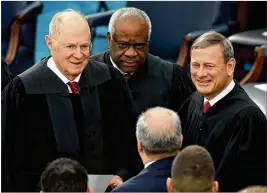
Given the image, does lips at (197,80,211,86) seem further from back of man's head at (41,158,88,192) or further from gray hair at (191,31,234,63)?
back of man's head at (41,158,88,192)

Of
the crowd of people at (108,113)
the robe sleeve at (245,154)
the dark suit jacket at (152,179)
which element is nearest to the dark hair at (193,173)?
the dark suit jacket at (152,179)

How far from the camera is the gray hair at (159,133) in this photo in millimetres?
4062

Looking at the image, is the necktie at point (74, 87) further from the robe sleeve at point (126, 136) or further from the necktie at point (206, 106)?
the necktie at point (206, 106)

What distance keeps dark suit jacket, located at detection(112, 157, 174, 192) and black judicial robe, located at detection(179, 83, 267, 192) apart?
602 mm

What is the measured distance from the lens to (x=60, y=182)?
146 inches

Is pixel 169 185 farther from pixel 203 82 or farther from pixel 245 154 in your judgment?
pixel 203 82

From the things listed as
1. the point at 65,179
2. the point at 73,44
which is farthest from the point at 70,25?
the point at 65,179

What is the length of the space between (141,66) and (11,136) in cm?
104

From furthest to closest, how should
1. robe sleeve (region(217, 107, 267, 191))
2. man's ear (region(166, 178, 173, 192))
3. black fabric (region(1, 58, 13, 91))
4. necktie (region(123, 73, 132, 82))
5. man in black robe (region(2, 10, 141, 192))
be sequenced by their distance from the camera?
black fabric (region(1, 58, 13, 91)), necktie (region(123, 73, 132, 82)), man in black robe (region(2, 10, 141, 192)), robe sleeve (region(217, 107, 267, 191)), man's ear (region(166, 178, 173, 192))

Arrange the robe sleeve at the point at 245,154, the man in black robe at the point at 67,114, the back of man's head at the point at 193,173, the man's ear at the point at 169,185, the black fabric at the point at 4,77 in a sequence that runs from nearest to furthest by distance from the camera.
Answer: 1. the back of man's head at the point at 193,173
2. the man's ear at the point at 169,185
3. the robe sleeve at the point at 245,154
4. the man in black robe at the point at 67,114
5. the black fabric at the point at 4,77

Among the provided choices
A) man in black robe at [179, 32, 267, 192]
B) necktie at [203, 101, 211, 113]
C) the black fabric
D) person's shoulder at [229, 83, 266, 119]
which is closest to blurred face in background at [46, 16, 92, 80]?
man in black robe at [179, 32, 267, 192]

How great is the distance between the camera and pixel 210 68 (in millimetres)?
4742

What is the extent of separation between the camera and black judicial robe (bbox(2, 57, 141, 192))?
4.73m

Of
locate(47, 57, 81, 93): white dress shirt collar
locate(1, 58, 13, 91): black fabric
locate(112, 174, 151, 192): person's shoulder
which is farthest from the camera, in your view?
locate(1, 58, 13, 91): black fabric
